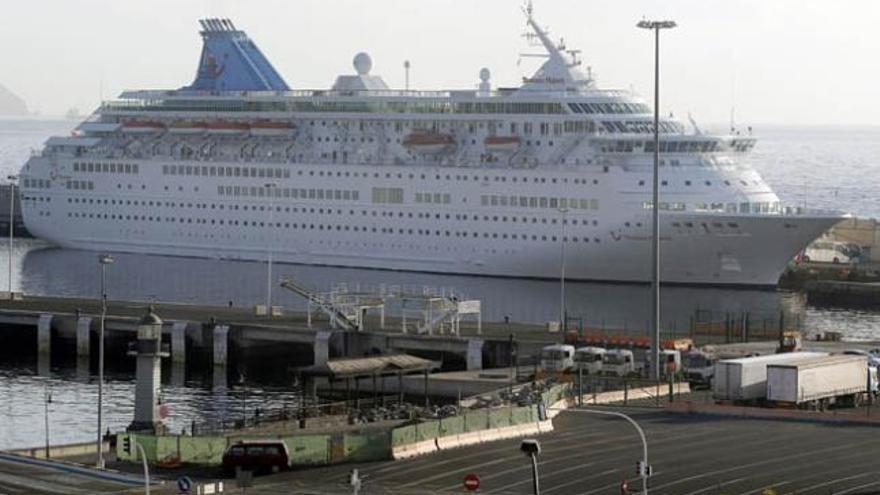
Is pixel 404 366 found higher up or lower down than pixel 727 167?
lower down

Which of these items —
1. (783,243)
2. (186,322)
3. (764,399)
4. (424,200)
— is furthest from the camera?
(424,200)

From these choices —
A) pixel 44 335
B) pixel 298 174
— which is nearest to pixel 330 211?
pixel 298 174

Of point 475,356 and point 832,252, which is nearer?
point 475,356

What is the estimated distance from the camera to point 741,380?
46594 millimetres

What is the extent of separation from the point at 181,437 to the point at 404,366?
9.42 meters

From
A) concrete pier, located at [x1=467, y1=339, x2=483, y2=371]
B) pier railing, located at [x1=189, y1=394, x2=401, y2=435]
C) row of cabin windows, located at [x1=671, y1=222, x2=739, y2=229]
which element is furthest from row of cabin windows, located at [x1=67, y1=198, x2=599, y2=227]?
pier railing, located at [x1=189, y1=394, x2=401, y2=435]

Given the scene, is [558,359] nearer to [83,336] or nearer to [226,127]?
[83,336]

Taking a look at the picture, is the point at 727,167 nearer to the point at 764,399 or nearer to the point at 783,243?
the point at 783,243

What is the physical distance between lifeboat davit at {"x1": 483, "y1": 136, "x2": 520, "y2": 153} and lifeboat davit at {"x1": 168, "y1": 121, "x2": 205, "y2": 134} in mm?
16620

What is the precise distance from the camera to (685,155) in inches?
3354

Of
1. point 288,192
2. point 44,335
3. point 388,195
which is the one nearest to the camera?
point 44,335

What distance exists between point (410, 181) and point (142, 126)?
16.8m

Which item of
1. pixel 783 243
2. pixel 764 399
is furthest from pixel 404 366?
pixel 783 243

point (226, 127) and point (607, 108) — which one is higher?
point (607, 108)
